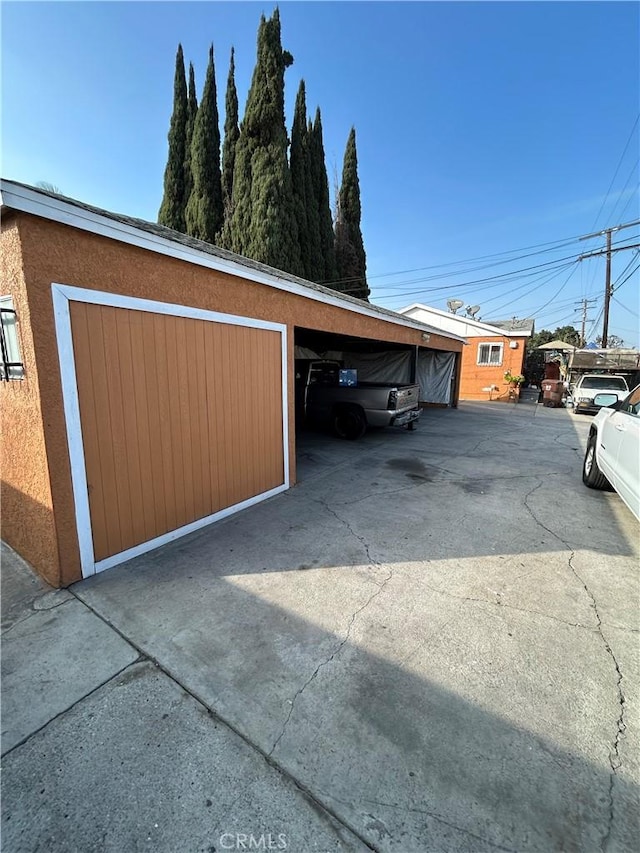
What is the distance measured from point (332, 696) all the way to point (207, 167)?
67.9 feet

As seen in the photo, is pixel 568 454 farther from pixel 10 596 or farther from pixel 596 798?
pixel 10 596

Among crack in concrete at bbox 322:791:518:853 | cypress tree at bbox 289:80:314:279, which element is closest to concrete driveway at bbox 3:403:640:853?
crack in concrete at bbox 322:791:518:853

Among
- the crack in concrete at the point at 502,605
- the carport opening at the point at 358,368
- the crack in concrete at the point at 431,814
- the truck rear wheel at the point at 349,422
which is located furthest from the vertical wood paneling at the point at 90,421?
the truck rear wheel at the point at 349,422

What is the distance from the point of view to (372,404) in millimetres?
8469

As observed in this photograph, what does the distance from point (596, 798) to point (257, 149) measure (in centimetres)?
2039

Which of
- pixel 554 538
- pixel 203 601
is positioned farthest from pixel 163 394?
pixel 554 538

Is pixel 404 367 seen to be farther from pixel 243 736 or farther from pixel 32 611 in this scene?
pixel 243 736

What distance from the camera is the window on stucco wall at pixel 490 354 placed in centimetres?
1852

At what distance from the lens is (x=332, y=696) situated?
2049 millimetres

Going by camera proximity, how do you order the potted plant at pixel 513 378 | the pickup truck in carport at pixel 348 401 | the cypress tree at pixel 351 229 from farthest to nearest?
the cypress tree at pixel 351 229 → the potted plant at pixel 513 378 → the pickup truck in carport at pixel 348 401

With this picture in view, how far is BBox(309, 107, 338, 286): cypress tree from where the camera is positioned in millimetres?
19047

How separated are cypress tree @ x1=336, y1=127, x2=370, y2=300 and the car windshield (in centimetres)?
1189

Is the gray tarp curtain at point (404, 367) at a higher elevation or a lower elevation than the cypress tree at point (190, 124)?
lower

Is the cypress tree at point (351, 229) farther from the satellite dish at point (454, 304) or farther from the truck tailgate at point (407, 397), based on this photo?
the truck tailgate at point (407, 397)
